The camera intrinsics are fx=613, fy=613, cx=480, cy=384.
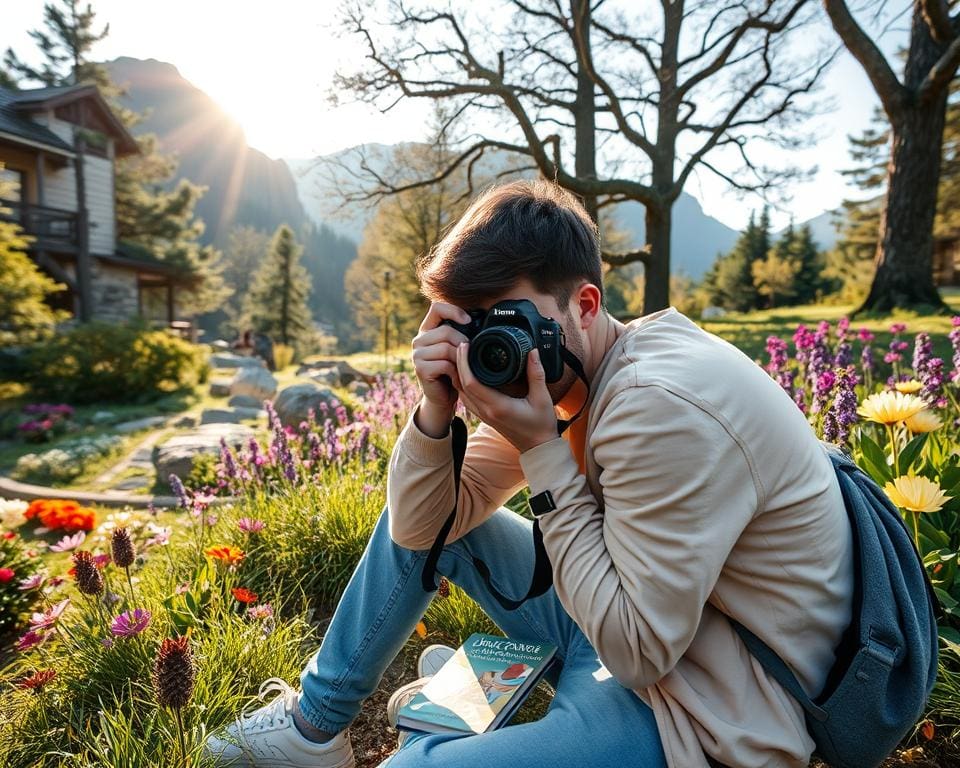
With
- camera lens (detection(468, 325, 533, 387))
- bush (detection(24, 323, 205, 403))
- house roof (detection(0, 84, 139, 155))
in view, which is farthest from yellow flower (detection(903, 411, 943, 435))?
house roof (detection(0, 84, 139, 155))

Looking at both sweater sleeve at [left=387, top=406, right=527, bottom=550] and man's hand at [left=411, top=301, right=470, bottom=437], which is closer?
man's hand at [left=411, top=301, right=470, bottom=437]

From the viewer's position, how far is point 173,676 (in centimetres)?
127

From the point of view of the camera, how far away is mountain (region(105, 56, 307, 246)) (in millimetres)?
91938

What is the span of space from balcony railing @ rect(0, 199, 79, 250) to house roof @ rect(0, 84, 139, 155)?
2.90 m

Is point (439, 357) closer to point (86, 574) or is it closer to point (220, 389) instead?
point (86, 574)

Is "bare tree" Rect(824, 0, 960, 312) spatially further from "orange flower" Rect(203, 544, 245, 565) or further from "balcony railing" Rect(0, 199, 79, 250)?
"balcony railing" Rect(0, 199, 79, 250)

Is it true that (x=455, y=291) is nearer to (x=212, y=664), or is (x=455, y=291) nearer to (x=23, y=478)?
(x=212, y=664)

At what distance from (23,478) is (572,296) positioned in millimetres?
6505

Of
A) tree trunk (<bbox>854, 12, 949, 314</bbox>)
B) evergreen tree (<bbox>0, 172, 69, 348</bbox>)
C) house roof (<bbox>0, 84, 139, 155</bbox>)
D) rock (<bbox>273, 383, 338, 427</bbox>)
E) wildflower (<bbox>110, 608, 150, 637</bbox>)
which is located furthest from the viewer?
house roof (<bbox>0, 84, 139, 155</bbox>)

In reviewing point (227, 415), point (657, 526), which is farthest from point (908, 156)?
point (227, 415)

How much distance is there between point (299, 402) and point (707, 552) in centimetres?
628

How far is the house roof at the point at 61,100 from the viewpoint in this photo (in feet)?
51.5

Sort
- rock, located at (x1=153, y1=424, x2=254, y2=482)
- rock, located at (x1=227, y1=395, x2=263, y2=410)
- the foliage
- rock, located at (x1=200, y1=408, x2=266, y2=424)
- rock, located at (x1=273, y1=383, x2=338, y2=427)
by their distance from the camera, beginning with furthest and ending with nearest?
rock, located at (x1=227, y1=395, x2=263, y2=410) < rock, located at (x1=200, y1=408, x2=266, y2=424) < rock, located at (x1=273, y1=383, x2=338, y2=427) < rock, located at (x1=153, y1=424, x2=254, y2=482) < the foliage

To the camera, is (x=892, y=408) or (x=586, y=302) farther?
(x=892, y=408)
